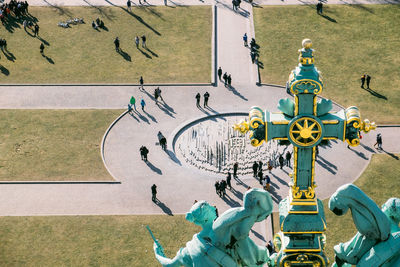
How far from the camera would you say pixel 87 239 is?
5169 cm

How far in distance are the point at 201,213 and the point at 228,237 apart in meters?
0.74

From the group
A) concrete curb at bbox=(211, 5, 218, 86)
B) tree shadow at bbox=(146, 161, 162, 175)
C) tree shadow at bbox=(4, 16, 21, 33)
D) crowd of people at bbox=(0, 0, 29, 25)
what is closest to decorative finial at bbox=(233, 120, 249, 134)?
tree shadow at bbox=(146, 161, 162, 175)

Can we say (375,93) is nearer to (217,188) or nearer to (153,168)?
(217,188)

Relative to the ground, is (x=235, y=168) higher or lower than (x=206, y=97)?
lower

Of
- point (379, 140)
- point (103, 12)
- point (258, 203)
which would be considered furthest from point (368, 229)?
point (103, 12)

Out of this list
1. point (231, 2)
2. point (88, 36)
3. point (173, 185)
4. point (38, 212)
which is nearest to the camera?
point (38, 212)

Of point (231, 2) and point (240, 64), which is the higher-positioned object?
point (231, 2)

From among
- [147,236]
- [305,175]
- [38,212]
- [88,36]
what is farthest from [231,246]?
[88,36]

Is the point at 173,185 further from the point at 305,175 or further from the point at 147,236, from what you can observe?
the point at 305,175

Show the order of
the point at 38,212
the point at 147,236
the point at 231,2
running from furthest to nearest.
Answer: the point at 231,2 → the point at 38,212 → the point at 147,236

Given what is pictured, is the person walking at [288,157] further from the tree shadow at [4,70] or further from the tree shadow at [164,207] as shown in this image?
the tree shadow at [4,70]

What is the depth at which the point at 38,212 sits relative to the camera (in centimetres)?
5566

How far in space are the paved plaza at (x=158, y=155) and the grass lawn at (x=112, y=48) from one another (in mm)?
2225

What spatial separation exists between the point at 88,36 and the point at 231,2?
21.2m
